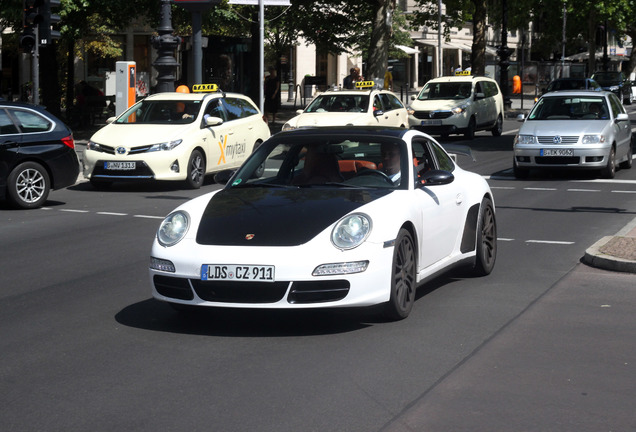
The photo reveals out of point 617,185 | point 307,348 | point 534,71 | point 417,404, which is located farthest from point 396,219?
point 534,71

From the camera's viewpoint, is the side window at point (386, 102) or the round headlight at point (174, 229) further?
the side window at point (386, 102)

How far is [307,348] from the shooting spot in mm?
6863

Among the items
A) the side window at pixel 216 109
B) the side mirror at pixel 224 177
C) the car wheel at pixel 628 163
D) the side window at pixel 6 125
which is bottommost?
the car wheel at pixel 628 163

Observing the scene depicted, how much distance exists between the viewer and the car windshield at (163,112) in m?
19.0

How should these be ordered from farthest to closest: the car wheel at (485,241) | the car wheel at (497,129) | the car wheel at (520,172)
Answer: the car wheel at (497,129) → the car wheel at (520,172) → the car wheel at (485,241)

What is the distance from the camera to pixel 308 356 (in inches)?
262

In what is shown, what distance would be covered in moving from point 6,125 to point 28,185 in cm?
87

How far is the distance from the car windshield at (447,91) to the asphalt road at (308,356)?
2123 centimetres

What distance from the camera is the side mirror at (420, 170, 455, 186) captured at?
8188mm

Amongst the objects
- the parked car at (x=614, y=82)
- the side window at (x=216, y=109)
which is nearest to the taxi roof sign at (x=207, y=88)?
the side window at (x=216, y=109)

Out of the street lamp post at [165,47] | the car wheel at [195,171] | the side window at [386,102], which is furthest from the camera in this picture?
the side window at [386,102]

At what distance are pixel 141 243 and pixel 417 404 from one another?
6.70 m

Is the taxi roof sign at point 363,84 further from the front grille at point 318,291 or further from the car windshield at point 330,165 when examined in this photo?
the front grille at point 318,291

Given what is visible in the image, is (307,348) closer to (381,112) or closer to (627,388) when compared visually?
(627,388)
